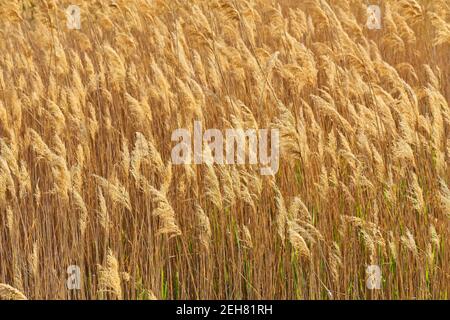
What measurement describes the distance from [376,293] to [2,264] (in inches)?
58.0

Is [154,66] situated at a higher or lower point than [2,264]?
higher

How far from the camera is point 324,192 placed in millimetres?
3051

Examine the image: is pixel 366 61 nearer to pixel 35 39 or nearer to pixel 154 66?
pixel 154 66
